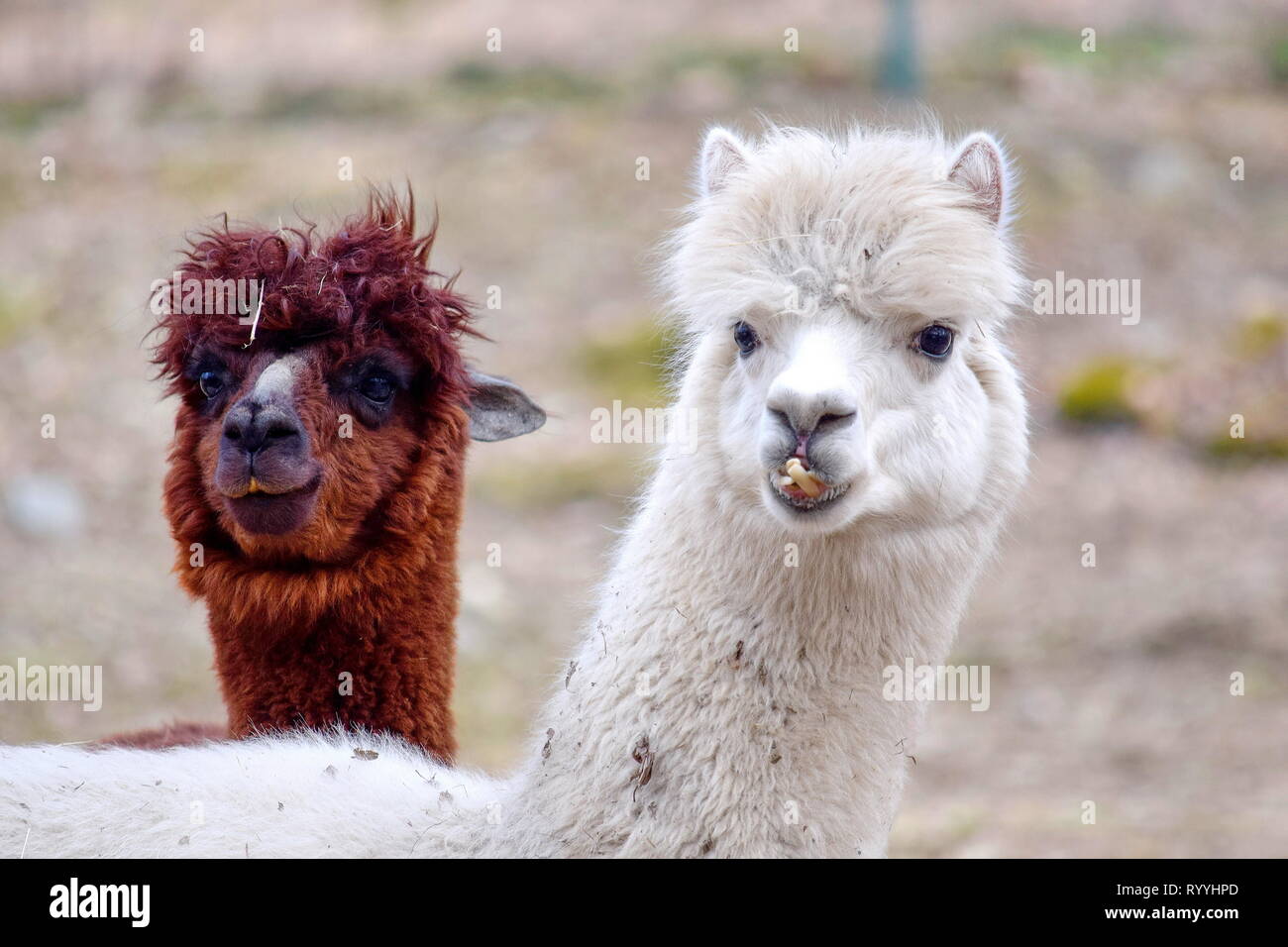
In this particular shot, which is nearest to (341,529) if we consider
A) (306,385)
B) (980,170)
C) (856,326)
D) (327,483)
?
(327,483)

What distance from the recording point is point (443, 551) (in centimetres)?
440

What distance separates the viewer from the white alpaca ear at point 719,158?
3855 millimetres

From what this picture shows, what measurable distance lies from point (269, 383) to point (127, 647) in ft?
18.5

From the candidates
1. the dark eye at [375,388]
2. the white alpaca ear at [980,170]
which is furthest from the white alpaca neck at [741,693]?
the dark eye at [375,388]

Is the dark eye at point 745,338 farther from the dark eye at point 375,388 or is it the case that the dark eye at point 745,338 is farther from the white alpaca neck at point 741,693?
the dark eye at point 375,388

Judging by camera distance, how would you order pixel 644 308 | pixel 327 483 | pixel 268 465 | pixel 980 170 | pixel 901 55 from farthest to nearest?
1. pixel 901 55
2. pixel 644 308
3. pixel 327 483
4. pixel 268 465
5. pixel 980 170

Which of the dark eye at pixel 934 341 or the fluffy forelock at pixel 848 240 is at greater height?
the fluffy forelock at pixel 848 240

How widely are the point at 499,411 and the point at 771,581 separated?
150 centimetres

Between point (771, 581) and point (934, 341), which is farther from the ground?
point (934, 341)

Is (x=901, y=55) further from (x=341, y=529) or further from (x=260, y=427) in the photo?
(x=260, y=427)

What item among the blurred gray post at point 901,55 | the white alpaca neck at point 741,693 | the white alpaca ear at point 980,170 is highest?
the blurred gray post at point 901,55

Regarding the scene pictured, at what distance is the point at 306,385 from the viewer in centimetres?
403
